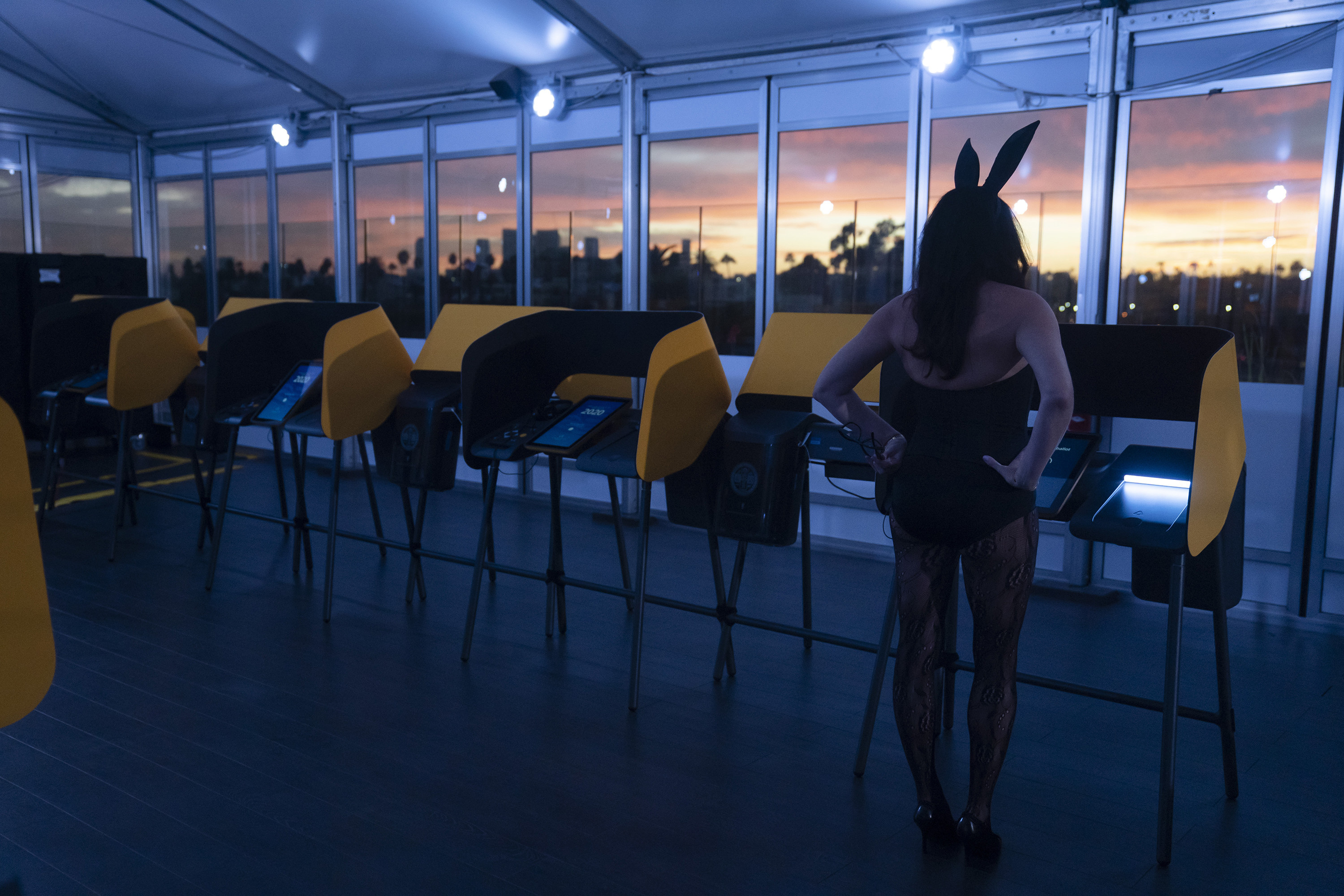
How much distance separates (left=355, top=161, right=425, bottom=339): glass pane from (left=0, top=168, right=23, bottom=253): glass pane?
3.17 m

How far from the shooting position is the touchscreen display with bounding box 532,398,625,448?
358 cm

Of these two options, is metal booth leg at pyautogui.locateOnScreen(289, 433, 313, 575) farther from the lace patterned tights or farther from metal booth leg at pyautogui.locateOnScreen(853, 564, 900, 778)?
the lace patterned tights

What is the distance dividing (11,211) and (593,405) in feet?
24.1

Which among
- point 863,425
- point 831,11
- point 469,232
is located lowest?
point 863,425

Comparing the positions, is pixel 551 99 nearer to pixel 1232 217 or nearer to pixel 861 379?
pixel 1232 217

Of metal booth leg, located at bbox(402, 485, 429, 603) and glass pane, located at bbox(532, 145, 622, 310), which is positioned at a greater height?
glass pane, located at bbox(532, 145, 622, 310)

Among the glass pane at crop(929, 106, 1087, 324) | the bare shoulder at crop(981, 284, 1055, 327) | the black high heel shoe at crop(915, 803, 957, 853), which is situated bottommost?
the black high heel shoe at crop(915, 803, 957, 853)

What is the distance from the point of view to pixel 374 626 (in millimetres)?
4133

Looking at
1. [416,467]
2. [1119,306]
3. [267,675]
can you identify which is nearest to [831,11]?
[1119,306]

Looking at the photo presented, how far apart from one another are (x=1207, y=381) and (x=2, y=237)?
9448 millimetres

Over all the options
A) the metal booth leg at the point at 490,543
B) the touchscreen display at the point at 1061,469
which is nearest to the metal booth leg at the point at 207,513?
the metal booth leg at the point at 490,543

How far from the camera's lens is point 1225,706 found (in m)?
2.62

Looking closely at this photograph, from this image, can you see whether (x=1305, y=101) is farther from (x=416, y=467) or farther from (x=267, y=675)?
(x=267, y=675)

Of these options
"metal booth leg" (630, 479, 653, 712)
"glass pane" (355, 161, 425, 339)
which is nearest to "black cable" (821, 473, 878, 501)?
"metal booth leg" (630, 479, 653, 712)
